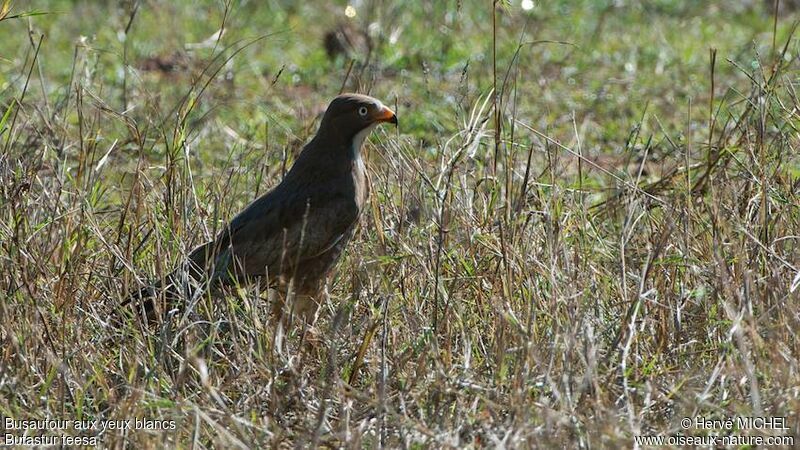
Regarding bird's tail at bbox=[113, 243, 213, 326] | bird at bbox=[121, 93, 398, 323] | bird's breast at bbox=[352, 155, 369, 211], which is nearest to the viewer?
bird's tail at bbox=[113, 243, 213, 326]

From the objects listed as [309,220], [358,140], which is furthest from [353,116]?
[309,220]

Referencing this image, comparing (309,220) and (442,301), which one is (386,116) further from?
(442,301)

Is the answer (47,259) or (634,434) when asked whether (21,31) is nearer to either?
(47,259)

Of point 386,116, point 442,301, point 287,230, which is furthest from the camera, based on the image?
point 386,116

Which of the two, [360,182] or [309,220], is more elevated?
[360,182]

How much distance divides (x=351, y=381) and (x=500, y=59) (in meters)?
4.93

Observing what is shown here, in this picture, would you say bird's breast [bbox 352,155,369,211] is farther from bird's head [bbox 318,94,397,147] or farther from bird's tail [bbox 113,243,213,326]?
bird's tail [bbox 113,243,213,326]

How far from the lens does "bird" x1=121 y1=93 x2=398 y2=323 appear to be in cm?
525

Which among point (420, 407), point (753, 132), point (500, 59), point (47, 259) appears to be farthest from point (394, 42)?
point (420, 407)

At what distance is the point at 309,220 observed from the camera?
207 inches

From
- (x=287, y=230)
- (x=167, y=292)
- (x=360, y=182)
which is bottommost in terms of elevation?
(x=167, y=292)

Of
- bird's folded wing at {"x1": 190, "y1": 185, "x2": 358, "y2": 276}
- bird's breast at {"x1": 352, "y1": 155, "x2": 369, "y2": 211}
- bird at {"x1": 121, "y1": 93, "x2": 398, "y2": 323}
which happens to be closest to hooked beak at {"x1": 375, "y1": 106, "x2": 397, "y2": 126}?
bird at {"x1": 121, "y1": 93, "x2": 398, "y2": 323}

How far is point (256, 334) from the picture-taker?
445 cm

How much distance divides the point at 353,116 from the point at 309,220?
0.50 m
